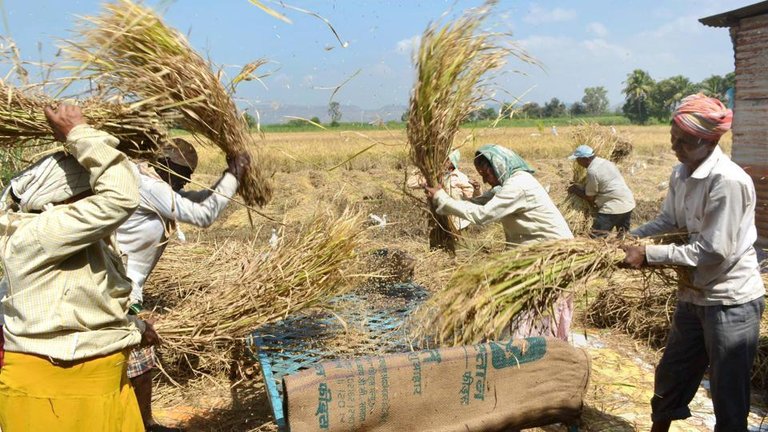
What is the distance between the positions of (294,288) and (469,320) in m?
1.02

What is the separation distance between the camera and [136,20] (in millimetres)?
2164

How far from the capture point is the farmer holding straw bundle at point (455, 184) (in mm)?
3422

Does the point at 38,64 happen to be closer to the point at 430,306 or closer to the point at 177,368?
the point at 430,306

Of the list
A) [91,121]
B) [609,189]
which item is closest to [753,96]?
[609,189]

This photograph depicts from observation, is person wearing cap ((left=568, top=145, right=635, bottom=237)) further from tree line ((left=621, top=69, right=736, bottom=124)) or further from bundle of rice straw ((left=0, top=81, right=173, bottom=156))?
tree line ((left=621, top=69, right=736, bottom=124))

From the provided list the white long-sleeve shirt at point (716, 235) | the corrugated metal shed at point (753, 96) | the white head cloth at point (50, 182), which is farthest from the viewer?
the corrugated metal shed at point (753, 96)

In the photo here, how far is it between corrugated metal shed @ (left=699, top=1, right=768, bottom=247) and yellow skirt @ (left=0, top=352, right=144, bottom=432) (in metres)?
7.21

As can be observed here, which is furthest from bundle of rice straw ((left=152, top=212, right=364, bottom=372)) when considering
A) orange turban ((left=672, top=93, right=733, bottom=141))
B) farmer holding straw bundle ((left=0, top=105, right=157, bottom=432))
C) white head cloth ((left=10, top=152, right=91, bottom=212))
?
orange turban ((left=672, top=93, right=733, bottom=141))

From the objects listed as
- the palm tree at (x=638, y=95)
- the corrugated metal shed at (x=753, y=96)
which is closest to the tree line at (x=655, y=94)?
the palm tree at (x=638, y=95)

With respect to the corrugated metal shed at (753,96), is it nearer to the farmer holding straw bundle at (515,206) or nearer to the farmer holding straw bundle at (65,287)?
the farmer holding straw bundle at (515,206)

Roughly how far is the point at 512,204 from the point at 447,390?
1.21 metres

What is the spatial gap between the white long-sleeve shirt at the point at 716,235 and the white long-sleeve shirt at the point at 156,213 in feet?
5.53

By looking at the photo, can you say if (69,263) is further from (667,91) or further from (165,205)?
(667,91)

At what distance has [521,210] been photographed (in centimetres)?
305
